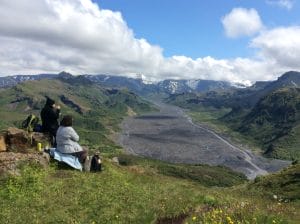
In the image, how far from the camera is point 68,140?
27750 millimetres

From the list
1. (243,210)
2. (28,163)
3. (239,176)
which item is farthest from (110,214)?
(239,176)

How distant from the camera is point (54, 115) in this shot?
1236 inches

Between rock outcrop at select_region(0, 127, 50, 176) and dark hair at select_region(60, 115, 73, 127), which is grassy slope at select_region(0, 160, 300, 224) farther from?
dark hair at select_region(60, 115, 73, 127)

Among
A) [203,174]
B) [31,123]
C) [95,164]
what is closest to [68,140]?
[95,164]

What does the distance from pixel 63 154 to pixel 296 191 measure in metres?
26.9

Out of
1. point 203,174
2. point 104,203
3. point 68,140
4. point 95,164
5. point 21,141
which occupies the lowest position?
point 203,174

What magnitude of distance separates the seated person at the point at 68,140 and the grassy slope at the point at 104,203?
235 centimetres

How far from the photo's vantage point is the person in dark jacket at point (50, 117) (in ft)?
103

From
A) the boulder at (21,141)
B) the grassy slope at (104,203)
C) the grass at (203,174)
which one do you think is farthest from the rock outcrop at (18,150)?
the grass at (203,174)

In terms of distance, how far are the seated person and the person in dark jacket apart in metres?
3.28

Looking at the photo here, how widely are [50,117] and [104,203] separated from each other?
13921 mm

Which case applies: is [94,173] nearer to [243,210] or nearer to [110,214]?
[110,214]

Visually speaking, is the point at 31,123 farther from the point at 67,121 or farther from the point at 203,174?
the point at 203,174

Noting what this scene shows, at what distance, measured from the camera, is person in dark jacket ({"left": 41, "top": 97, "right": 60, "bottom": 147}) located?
3125 centimetres
